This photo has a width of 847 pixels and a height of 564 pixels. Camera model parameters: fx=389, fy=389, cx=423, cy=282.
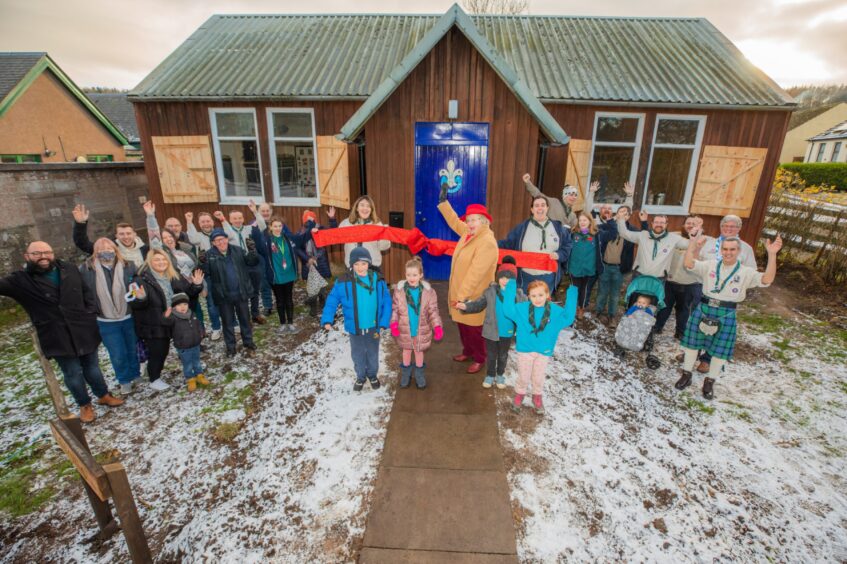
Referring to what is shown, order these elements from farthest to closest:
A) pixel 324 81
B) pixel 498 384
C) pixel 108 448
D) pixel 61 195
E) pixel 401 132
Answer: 1. pixel 324 81
2. pixel 61 195
3. pixel 401 132
4. pixel 498 384
5. pixel 108 448

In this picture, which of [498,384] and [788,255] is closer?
[498,384]

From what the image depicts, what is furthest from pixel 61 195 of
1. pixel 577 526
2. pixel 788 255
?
pixel 788 255

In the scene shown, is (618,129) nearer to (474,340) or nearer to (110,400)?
(474,340)

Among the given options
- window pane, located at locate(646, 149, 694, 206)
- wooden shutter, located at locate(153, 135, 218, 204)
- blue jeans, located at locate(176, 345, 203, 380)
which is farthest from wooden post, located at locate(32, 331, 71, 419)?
window pane, located at locate(646, 149, 694, 206)

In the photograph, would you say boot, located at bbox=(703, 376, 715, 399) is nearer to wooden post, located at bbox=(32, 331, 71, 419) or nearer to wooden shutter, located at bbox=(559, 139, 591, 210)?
wooden shutter, located at bbox=(559, 139, 591, 210)

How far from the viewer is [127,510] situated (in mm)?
2660

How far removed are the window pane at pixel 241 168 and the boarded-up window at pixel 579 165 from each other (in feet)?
25.2

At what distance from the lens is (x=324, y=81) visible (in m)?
9.30

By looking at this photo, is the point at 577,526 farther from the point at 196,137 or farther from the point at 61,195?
the point at 61,195

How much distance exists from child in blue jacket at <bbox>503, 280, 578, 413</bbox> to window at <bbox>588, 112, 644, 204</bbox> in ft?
21.6

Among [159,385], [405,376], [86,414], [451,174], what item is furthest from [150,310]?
[451,174]

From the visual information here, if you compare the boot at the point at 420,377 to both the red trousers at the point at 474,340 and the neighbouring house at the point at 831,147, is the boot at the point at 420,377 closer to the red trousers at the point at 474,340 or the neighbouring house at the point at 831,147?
the red trousers at the point at 474,340

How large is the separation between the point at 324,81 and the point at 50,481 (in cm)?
880

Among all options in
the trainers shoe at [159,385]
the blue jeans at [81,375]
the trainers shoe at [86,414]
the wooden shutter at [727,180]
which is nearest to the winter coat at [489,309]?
the trainers shoe at [159,385]
